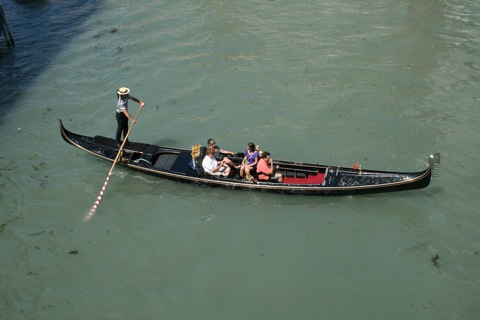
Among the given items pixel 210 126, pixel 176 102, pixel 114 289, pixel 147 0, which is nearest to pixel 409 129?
pixel 210 126

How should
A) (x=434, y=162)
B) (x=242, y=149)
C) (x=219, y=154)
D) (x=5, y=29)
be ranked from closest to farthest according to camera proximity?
(x=434, y=162) → (x=219, y=154) → (x=242, y=149) → (x=5, y=29)

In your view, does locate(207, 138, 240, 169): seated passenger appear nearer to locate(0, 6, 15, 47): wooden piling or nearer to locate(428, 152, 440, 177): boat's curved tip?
locate(428, 152, 440, 177): boat's curved tip

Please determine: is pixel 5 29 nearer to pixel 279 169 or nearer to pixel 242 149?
pixel 242 149

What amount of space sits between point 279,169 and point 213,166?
1.49 metres

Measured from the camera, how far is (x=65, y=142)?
12.5 m

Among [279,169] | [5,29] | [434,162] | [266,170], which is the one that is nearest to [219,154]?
[266,170]

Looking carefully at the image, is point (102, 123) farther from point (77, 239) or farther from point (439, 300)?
point (439, 300)

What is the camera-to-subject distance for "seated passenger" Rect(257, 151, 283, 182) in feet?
32.5

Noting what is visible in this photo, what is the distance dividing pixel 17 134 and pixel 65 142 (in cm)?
157

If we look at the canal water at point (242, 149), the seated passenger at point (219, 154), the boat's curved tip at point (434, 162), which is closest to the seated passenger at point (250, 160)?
the seated passenger at point (219, 154)

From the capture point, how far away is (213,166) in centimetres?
1023

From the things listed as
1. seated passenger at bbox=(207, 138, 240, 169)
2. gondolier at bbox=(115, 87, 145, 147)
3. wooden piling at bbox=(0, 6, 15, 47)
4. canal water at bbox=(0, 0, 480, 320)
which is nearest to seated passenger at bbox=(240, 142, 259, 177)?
seated passenger at bbox=(207, 138, 240, 169)

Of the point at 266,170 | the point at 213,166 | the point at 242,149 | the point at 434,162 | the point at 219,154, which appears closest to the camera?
the point at 434,162

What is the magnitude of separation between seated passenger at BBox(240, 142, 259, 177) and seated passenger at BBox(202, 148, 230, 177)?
1.13 feet
